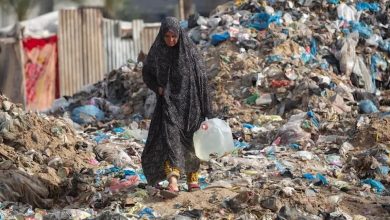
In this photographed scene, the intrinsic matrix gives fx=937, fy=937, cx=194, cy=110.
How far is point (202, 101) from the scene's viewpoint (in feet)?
22.9

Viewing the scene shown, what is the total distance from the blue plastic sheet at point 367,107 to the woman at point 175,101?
14.1ft

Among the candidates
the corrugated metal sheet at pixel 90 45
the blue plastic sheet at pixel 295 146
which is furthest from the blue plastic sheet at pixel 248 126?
the corrugated metal sheet at pixel 90 45

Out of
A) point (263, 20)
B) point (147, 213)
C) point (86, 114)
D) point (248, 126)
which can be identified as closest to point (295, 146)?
point (248, 126)

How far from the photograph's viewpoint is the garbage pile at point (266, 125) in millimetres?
6793

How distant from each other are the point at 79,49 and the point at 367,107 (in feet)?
25.0

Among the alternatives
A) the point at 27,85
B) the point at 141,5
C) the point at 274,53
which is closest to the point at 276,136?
the point at 274,53

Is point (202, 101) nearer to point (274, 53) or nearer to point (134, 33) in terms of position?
point (274, 53)

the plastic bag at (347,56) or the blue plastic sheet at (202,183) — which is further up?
the plastic bag at (347,56)

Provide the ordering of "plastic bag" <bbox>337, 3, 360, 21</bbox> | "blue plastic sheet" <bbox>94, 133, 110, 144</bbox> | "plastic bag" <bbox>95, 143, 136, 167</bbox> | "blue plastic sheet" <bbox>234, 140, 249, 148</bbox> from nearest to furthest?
"plastic bag" <bbox>95, 143, 136, 167</bbox> → "blue plastic sheet" <bbox>234, 140, 249, 148</bbox> → "blue plastic sheet" <bbox>94, 133, 110, 144</bbox> → "plastic bag" <bbox>337, 3, 360, 21</bbox>

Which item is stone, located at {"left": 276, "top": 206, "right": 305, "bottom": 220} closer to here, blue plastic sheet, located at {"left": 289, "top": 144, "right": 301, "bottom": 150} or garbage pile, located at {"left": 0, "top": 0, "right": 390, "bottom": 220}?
garbage pile, located at {"left": 0, "top": 0, "right": 390, "bottom": 220}

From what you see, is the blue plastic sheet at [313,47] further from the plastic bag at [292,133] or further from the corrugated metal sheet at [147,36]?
the corrugated metal sheet at [147,36]

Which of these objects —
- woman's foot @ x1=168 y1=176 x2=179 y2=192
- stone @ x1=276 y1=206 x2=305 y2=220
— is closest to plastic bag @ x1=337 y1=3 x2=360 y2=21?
woman's foot @ x1=168 y1=176 x2=179 y2=192

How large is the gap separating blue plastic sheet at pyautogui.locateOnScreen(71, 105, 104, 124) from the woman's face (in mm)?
5258

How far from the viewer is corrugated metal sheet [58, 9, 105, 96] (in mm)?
17062
